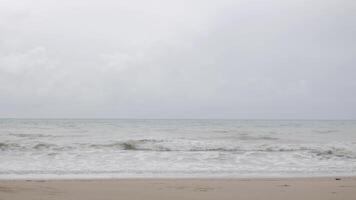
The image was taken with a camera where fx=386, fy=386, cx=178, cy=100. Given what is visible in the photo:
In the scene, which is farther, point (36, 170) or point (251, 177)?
point (36, 170)

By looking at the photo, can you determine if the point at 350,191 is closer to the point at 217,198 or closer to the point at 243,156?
the point at 217,198

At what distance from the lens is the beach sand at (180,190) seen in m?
7.84

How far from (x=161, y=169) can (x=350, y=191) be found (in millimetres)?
6380

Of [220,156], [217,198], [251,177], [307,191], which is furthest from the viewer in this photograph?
[220,156]

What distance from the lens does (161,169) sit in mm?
13320

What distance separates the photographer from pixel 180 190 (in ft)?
29.0

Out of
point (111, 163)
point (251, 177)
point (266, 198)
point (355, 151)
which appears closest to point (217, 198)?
point (266, 198)

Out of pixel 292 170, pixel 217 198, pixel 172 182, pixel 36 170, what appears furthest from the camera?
pixel 292 170

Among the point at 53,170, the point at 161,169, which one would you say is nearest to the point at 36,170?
the point at 53,170

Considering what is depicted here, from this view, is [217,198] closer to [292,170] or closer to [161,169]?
[161,169]

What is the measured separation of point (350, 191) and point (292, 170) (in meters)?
4.70

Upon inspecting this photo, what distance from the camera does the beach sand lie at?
7.84 metres

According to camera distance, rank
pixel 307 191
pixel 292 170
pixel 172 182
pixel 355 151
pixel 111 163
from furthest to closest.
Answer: pixel 355 151 → pixel 111 163 → pixel 292 170 → pixel 172 182 → pixel 307 191

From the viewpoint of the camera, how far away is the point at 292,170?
1350cm
